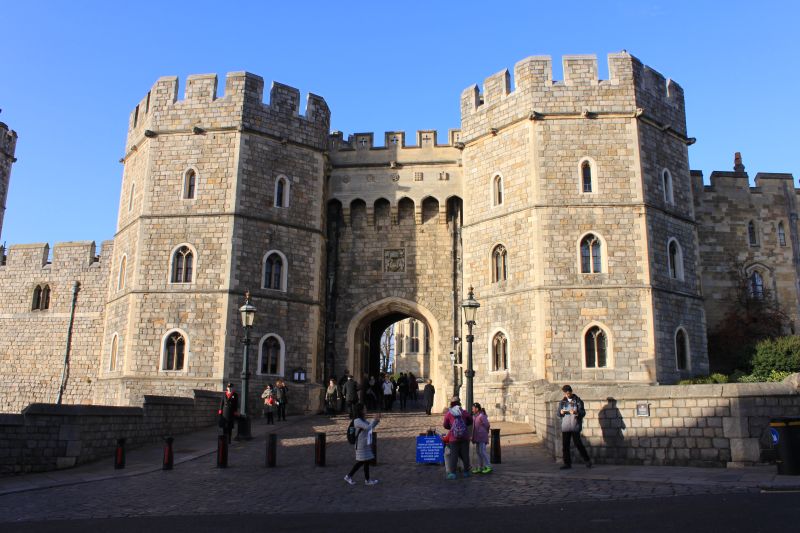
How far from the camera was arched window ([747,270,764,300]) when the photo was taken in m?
25.1

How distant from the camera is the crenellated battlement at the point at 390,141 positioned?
998 inches

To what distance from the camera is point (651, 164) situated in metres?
21.6

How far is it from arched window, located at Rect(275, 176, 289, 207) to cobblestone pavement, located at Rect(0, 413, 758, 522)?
10264mm

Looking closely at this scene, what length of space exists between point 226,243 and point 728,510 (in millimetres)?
17160

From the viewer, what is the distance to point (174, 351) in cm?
2136

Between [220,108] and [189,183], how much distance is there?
Answer: 2657 mm

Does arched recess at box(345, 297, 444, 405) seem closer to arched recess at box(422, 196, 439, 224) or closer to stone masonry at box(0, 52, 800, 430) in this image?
stone masonry at box(0, 52, 800, 430)

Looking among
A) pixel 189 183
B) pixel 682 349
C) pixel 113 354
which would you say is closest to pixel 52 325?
pixel 113 354

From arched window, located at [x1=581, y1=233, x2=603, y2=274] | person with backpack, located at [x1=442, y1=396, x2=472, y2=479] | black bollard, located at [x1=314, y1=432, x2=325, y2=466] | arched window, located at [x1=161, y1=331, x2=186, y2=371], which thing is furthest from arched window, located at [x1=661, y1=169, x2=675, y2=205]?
arched window, located at [x1=161, y1=331, x2=186, y2=371]

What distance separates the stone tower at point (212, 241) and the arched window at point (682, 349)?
36.6 ft

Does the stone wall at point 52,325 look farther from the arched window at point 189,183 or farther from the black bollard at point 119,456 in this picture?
the black bollard at point 119,456

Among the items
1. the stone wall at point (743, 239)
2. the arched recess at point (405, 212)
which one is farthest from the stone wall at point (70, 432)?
the stone wall at point (743, 239)

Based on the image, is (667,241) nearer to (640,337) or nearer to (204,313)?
(640,337)

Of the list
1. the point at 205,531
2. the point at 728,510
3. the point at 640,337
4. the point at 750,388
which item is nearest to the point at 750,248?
the point at 640,337
